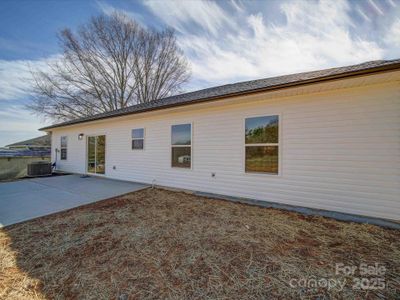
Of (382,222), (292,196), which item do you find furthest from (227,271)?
(382,222)

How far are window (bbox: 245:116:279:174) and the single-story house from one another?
3cm

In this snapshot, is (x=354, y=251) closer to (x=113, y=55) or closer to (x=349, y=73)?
(x=349, y=73)

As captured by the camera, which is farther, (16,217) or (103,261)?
(16,217)

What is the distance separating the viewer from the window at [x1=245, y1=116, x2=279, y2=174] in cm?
497

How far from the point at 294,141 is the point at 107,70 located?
16.9m

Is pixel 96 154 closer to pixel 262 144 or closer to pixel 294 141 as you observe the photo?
pixel 262 144

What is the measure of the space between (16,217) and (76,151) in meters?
7.40

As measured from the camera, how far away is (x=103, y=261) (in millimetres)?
2525

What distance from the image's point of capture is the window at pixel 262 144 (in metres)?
4.97

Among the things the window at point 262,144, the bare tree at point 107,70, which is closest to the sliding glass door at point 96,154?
the window at point 262,144

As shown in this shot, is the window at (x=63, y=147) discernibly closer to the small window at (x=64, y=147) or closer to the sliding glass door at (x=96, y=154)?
the small window at (x=64, y=147)

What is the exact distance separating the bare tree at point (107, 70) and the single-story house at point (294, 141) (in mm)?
10906

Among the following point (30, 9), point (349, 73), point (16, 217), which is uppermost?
point (30, 9)

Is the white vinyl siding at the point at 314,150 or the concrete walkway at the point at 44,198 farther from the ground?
the white vinyl siding at the point at 314,150
